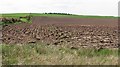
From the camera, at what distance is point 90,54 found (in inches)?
507

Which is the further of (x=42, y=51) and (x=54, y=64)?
(x=42, y=51)

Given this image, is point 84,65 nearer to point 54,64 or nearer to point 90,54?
point 54,64

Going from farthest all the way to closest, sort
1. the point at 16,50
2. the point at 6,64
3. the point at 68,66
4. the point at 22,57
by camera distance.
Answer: the point at 16,50
the point at 22,57
the point at 6,64
the point at 68,66

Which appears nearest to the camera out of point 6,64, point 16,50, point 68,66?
point 68,66

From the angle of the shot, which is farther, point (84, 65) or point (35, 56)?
point (35, 56)

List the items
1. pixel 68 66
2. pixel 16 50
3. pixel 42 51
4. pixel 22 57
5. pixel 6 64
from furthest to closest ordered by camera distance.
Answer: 1. pixel 42 51
2. pixel 16 50
3. pixel 22 57
4. pixel 6 64
5. pixel 68 66

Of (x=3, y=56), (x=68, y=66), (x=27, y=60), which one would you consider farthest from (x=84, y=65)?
(x=3, y=56)

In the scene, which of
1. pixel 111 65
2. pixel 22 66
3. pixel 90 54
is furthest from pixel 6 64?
pixel 90 54

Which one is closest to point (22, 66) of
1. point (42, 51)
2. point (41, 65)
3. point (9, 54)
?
point (41, 65)

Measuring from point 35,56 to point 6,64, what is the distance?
1.31 metres

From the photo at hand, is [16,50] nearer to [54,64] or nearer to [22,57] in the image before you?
[22,57]

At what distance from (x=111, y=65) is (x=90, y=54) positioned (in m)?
3.36

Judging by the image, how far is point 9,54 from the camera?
1146 cm

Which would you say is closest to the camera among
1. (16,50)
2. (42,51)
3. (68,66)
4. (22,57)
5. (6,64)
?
(68,66)
